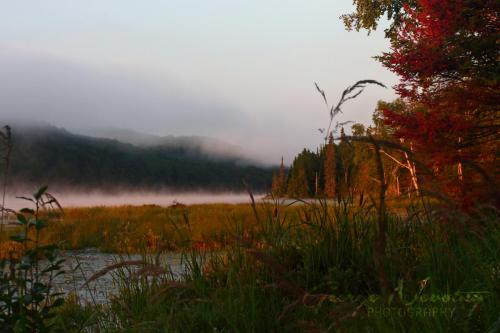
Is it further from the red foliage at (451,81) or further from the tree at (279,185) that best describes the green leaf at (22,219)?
the red foliage at (451,81)

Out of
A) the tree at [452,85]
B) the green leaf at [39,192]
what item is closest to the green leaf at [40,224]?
the green leaf at [39,192]

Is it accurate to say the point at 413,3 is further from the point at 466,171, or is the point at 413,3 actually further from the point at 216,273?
the point at 216,273

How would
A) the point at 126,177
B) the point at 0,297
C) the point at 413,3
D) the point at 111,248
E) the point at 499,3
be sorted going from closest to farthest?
1. the point at 0,297
2. the point at 499,3
3. the point at 111,248
4. the point at 413,3
5. the point at 126,177

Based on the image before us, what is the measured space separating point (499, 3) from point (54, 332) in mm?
11715

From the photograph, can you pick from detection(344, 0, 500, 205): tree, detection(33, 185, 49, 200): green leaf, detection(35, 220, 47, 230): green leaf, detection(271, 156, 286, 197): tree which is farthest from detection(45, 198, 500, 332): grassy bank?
detection(344, 0, 500, 205): tree

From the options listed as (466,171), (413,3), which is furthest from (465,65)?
(413,3)

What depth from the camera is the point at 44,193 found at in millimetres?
2943

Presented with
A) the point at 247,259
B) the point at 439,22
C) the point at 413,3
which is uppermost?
the point at 413,3

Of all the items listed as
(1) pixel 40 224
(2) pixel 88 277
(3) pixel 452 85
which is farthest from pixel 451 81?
(1) pixel 40 224

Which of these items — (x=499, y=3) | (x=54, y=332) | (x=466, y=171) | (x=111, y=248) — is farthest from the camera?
(x=111, y=248)

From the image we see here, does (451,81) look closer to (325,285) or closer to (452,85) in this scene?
(452,85)

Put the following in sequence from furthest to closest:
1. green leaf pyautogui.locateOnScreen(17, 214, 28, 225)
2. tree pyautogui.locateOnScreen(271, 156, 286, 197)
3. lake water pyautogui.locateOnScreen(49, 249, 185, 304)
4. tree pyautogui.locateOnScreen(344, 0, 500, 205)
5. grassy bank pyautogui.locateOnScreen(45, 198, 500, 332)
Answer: tree pyautogui.locateOnScreen(344, 0, 500, 205) → tree pyautogui.locateOnScreen(271, 156, 286, 197) → lake water pyautogui.locateOnScreen(49, 249, 185, 304) → green leaf pyautogui.locateOnScreen(17, 214, 28, 225) → grassy bank pyautogui.locateOnScreen(45, 198, 500, 332)

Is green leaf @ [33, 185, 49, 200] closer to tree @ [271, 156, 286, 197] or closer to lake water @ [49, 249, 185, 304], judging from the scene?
lake water @ [49, 249, 185, 304]

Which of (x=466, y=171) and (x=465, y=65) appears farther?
(x=465, y=65)
